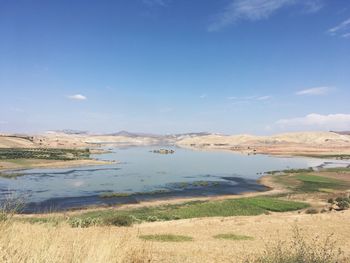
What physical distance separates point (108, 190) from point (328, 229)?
3113 cm

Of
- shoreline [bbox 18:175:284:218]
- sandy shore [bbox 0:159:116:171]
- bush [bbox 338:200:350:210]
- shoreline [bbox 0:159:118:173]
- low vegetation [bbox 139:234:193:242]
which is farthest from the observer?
sandy shore [bbox 0:159:116:171]

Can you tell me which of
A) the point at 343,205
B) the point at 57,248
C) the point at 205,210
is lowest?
the point at 205,210

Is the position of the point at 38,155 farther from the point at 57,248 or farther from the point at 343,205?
the point at 57,248

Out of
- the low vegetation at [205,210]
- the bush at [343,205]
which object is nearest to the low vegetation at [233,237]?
the low vegetation at [205,210]

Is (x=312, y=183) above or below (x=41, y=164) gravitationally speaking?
below

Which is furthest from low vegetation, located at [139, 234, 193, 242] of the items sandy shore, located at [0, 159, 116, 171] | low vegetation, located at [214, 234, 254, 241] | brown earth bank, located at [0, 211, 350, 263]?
sandy shore, located at [0, 159, 116, 171]

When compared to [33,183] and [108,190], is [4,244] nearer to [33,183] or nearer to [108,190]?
[108,190]

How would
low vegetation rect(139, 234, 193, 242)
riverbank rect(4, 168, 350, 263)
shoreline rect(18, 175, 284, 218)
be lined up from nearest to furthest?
riverbank rect(4, 168, 350, 263), low vegetation rect(139, 234, 193, 242), shoreline rect(18, 175, 284, 218)

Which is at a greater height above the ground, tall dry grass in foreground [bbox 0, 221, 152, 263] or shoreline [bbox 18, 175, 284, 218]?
tall dry grass in foreground [bbox 0, 221, 152, 263]

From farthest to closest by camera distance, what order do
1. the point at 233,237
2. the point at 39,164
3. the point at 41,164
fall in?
the point at 41,164, the point at 39,164, the point at 233,237

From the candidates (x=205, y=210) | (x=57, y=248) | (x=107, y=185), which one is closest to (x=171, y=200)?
(x=205, y=210)

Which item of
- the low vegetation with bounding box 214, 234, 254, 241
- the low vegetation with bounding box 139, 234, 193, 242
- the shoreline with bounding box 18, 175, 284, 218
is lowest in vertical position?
the shoreline with bounding box 18, 175, 284, 218

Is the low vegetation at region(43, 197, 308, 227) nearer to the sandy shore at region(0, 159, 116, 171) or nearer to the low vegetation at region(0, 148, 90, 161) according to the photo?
the sandy shore at region(0, 159, 116, 171)

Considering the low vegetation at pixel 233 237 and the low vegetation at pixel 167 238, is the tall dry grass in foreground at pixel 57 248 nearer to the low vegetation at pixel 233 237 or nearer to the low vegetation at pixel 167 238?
the low vegetation at pixel 167 238
